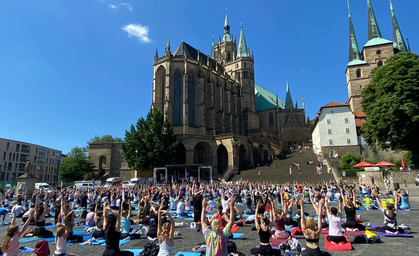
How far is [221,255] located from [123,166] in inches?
1884

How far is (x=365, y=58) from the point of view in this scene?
186 ft

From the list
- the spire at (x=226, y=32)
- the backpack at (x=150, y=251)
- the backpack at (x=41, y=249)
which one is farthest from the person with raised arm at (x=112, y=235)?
the spire at (x=226, y=32)

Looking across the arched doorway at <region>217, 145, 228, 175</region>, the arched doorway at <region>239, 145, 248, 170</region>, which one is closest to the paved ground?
the arched doorway at <region>239, 145, 248, 170</region>

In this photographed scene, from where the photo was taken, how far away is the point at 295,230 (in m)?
9.40

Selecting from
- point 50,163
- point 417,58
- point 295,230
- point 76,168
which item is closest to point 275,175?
point 417,58

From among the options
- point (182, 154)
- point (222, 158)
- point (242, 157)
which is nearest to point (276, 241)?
point (182, 154)

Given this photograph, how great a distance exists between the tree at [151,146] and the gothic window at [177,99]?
19.9 ft

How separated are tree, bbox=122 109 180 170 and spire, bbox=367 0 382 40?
49.2 metres

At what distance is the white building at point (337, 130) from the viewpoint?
140 feet

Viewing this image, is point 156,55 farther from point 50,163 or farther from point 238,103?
point 50,163

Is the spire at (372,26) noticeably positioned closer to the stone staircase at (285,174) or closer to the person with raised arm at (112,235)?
the stone staircase at (285,174)

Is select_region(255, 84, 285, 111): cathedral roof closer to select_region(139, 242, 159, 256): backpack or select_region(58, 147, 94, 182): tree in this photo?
select_region(58, 147, 94, 182): tree

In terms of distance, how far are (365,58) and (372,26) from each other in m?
8.42

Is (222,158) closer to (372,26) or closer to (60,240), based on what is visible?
(60,240)
